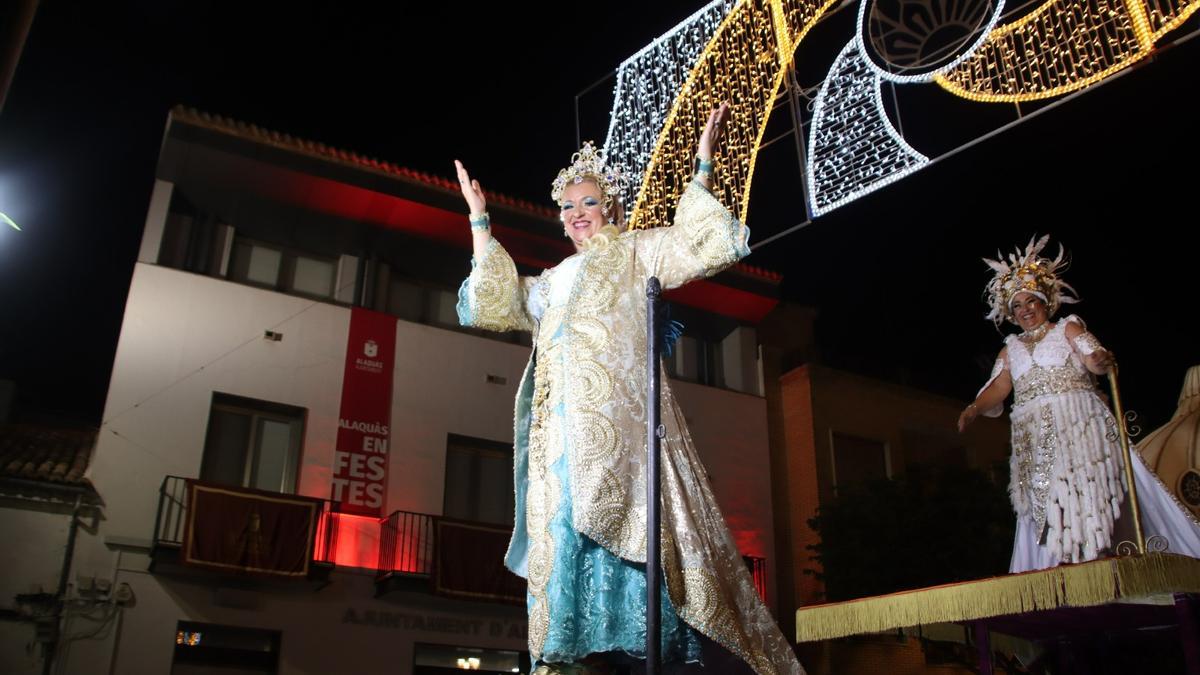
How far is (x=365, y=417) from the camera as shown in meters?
14.0

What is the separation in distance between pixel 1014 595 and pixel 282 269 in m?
12.6

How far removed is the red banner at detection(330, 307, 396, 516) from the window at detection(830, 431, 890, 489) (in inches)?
301

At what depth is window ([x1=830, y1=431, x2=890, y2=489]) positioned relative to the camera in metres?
17.7

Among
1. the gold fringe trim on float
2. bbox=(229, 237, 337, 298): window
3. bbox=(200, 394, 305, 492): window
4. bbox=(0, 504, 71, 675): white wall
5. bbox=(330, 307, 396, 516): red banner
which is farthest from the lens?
bbox=(229, 237, 337, 298): window

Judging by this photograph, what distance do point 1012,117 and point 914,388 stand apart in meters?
14.0

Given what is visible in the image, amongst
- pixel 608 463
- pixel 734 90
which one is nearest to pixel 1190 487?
pixel 734 90

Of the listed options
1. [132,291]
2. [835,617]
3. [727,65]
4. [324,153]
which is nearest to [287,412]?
[132,291]

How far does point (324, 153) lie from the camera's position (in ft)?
47.4

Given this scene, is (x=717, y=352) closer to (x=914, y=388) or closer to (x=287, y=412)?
(x=914, y=388)

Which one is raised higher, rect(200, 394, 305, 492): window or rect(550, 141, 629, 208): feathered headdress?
rect(200, 394, 305, 492): window

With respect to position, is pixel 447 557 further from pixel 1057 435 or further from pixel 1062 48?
pixel 1062 48

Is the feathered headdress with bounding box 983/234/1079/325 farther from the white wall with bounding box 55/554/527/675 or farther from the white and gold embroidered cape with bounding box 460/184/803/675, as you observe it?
the white wall with bounding box 55/554/527/675

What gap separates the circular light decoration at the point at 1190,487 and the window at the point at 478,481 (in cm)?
909

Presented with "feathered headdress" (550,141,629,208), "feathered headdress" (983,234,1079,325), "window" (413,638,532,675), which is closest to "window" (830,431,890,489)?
"window" (413,638,532,675)
